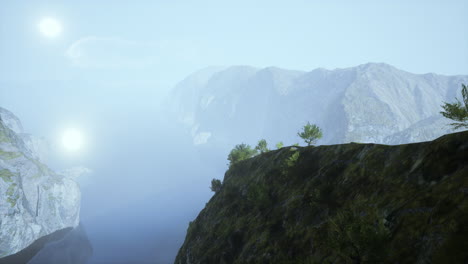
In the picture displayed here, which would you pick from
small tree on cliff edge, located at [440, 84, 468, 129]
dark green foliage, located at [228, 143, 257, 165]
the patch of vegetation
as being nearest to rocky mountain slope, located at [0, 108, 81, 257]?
dark green foliage, located at [228, 143, 257, 165]

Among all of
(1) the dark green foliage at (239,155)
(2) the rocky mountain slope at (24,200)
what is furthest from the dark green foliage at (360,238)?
(2) the rocky mountain slope at (24,200)

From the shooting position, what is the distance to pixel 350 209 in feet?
74.8


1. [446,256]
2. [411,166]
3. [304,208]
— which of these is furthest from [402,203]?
[304,208]

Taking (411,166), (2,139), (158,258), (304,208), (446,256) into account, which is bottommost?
(158,258)

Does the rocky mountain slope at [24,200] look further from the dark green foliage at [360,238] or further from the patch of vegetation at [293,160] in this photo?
the dark green foliage at [360,238]

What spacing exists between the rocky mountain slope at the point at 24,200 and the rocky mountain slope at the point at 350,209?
490 ft

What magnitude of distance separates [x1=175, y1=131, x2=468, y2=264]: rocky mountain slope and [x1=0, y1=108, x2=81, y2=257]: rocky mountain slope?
150 metres

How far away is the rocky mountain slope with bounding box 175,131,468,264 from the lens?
1294 cm

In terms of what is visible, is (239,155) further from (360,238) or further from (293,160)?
(360,238)

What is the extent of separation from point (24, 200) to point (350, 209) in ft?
675

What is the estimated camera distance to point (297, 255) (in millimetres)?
24797

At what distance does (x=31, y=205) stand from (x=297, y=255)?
214 m

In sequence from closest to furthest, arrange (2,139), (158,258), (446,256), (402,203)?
1. (446,256)
2. (402,203)
3. (2,139)
4. (158,258)

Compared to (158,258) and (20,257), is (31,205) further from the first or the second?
(158,258)
